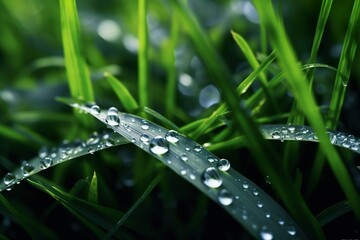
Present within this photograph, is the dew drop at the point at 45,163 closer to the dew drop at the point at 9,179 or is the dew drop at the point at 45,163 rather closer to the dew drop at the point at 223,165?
the dew drop at the point at 9,179

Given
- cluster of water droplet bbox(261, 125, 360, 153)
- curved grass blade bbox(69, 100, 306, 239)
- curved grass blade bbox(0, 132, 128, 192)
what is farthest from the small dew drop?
curved grass blade bbox(0, 132, 128, 192)

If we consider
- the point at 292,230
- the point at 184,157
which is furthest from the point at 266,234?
the point at 184,157

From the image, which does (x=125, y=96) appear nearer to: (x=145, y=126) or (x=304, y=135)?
(x=145, y=126)

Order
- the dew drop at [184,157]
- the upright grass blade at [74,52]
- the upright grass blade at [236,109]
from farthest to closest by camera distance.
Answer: the upright grass blade at [74,52]
the dew drop at [184,157]
the upright grass blade at [236,109]

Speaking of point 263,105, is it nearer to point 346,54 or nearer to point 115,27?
point 346,54

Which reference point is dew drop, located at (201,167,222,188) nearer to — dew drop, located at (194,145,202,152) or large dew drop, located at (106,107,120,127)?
dew drop, located at (194,145,202,152)

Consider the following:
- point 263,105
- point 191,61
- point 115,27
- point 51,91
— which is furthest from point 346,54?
point 115,27

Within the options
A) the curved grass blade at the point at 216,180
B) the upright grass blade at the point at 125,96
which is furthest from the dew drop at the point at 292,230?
the upright grass blade at the point at 125,96
